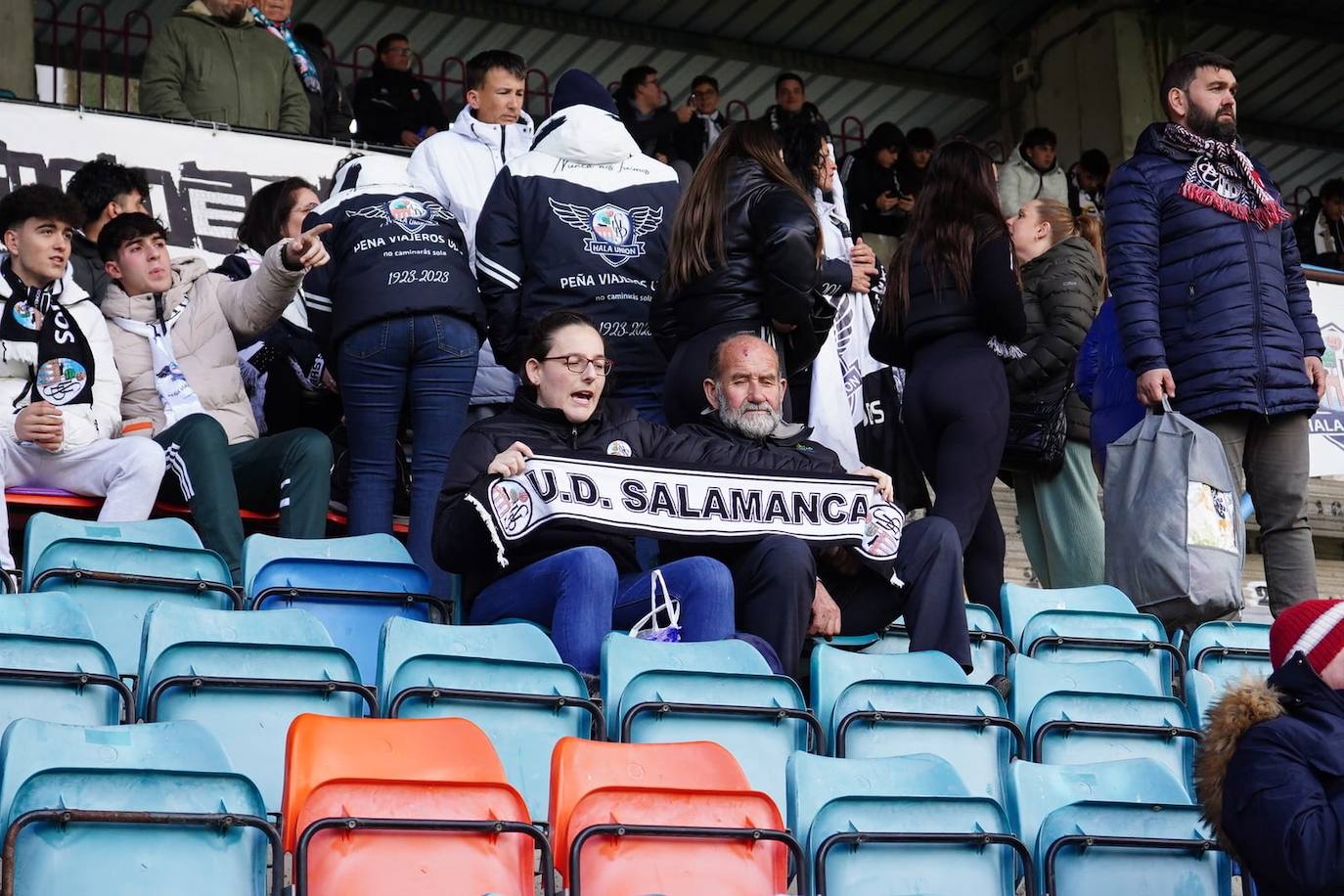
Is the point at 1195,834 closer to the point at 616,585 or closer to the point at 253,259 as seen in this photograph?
the point at 616,585

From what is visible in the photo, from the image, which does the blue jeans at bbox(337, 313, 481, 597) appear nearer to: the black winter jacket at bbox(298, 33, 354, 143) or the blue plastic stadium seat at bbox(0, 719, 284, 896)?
the blue plastic stadium seat at bbox(0, 719, 284, 896)

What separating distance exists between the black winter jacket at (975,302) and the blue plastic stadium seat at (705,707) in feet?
5.81

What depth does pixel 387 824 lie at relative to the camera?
3006 millimetres

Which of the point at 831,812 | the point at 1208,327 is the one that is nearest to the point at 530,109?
the point at 1208,327

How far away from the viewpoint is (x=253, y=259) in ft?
20.6

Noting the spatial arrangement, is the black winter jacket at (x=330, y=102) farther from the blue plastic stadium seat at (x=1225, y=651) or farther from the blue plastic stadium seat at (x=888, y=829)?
the blue plastic stadium seat at (x=888, y=829)

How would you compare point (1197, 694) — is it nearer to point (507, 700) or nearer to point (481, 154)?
point (507, 700)

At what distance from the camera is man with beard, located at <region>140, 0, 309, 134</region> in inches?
323

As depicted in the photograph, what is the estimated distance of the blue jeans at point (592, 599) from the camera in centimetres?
430

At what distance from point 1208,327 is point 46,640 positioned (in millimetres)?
3468

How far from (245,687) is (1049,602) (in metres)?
2.46

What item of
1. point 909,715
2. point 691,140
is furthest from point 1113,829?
point 691,140

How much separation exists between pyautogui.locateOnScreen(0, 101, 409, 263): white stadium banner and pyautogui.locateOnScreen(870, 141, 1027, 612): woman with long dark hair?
3.32 metres

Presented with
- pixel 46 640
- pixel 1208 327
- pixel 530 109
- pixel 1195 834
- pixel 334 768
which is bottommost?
pixel 1195 834
